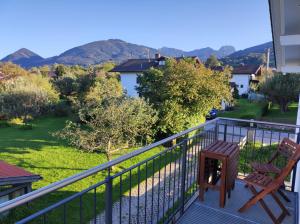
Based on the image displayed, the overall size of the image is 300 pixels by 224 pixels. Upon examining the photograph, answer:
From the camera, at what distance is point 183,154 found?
3.06m

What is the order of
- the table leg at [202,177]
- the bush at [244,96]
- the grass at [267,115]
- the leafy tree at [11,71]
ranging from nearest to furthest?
the table leg at [202,177] < the grass at [267,115] < the leafy tree at [11,71] < the bush at [244,96]

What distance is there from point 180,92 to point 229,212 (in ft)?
33.6

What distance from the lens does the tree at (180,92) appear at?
43.3ft

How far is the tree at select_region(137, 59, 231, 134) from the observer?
13.2 meters

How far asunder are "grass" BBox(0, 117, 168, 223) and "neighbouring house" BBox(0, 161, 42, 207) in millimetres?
467

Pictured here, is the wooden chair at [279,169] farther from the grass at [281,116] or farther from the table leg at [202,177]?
the grass at [281,116]

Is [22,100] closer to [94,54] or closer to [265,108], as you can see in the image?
[265,108]

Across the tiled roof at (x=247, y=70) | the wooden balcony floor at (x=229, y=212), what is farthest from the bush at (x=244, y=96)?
the wooden balcony floor at (x=229, y=212)

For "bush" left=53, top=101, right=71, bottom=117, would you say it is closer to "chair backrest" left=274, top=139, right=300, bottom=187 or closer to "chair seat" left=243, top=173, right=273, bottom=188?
"chair seat" left=243, top=173, right=273, bottom=188

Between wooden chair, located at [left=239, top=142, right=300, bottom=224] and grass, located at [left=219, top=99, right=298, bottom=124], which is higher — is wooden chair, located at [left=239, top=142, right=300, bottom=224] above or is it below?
above

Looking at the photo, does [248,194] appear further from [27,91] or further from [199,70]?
[27,91]

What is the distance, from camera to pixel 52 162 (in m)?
11.2

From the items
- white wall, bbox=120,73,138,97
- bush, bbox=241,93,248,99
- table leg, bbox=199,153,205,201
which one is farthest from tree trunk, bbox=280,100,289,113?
table leg, bbox=199,153,205,201

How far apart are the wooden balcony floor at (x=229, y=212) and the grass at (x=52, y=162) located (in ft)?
13.9
